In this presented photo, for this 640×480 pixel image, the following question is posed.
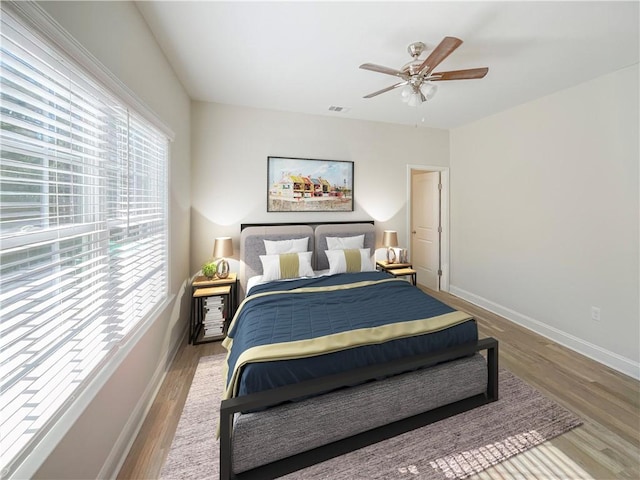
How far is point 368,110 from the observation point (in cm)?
336

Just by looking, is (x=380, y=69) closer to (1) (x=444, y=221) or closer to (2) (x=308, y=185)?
(2) (x=308, y=185)

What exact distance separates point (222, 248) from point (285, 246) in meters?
0.72

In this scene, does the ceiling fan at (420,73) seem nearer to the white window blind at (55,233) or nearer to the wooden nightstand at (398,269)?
the white window blind at (55,233)

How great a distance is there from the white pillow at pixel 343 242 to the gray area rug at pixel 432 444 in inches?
79.1

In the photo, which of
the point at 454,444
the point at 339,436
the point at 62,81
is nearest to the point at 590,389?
the point at 454,444

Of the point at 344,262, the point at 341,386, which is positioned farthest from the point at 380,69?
the point at 341,386

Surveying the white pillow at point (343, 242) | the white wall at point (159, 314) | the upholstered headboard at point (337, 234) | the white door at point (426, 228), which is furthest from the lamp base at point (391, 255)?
the white wall at point (159, 314)

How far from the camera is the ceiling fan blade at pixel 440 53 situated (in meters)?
1.53

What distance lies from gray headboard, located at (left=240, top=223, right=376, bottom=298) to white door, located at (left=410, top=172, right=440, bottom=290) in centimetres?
132

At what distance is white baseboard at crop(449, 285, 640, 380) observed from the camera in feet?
7.47

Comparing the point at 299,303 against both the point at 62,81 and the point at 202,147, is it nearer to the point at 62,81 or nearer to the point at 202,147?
the point at 62,81

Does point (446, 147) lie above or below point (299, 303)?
above

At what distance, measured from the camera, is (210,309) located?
9.23 ft

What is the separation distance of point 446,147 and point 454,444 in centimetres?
404
